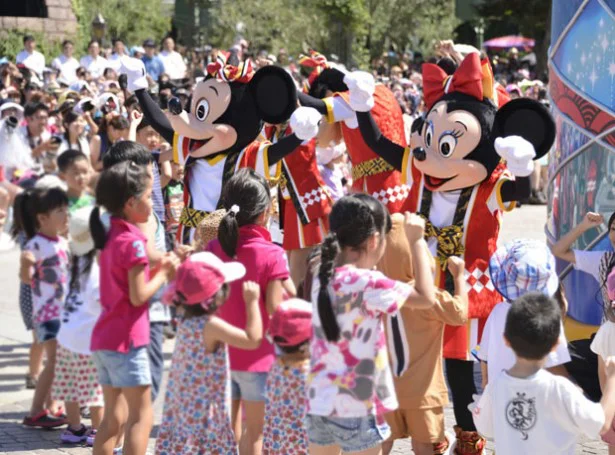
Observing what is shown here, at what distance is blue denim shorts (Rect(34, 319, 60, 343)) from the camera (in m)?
5.89

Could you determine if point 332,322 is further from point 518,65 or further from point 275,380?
point 518,65

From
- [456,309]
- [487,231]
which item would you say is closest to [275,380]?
[456,309]

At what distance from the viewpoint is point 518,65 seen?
30828mm

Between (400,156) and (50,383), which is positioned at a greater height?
(400,156)

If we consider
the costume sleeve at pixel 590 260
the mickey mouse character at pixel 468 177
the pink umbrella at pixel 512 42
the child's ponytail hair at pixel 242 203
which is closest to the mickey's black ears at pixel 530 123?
the mickey mouse character at pixel 468 177

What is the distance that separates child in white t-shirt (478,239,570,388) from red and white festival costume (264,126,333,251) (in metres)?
2.75

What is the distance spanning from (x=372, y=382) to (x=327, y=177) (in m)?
3.80

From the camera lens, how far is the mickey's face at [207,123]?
21.3 feet

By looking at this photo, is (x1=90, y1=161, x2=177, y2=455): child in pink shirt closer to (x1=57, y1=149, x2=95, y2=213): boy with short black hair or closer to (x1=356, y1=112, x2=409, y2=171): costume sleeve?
(x1=57, y1=149, x2=95, y2=213): boy with short black hair

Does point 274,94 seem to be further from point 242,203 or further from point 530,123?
point 242,203

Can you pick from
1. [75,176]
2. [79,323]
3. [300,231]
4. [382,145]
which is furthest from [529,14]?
[79,323]

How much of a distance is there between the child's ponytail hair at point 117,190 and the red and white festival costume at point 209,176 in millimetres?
1654

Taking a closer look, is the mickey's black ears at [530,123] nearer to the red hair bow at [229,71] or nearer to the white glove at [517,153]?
the white glove at [517,153]

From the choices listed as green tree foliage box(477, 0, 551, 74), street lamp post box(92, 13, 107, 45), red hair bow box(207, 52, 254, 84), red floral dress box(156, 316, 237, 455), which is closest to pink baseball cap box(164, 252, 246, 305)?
red floral dress box(156, 316, 237, 455)
